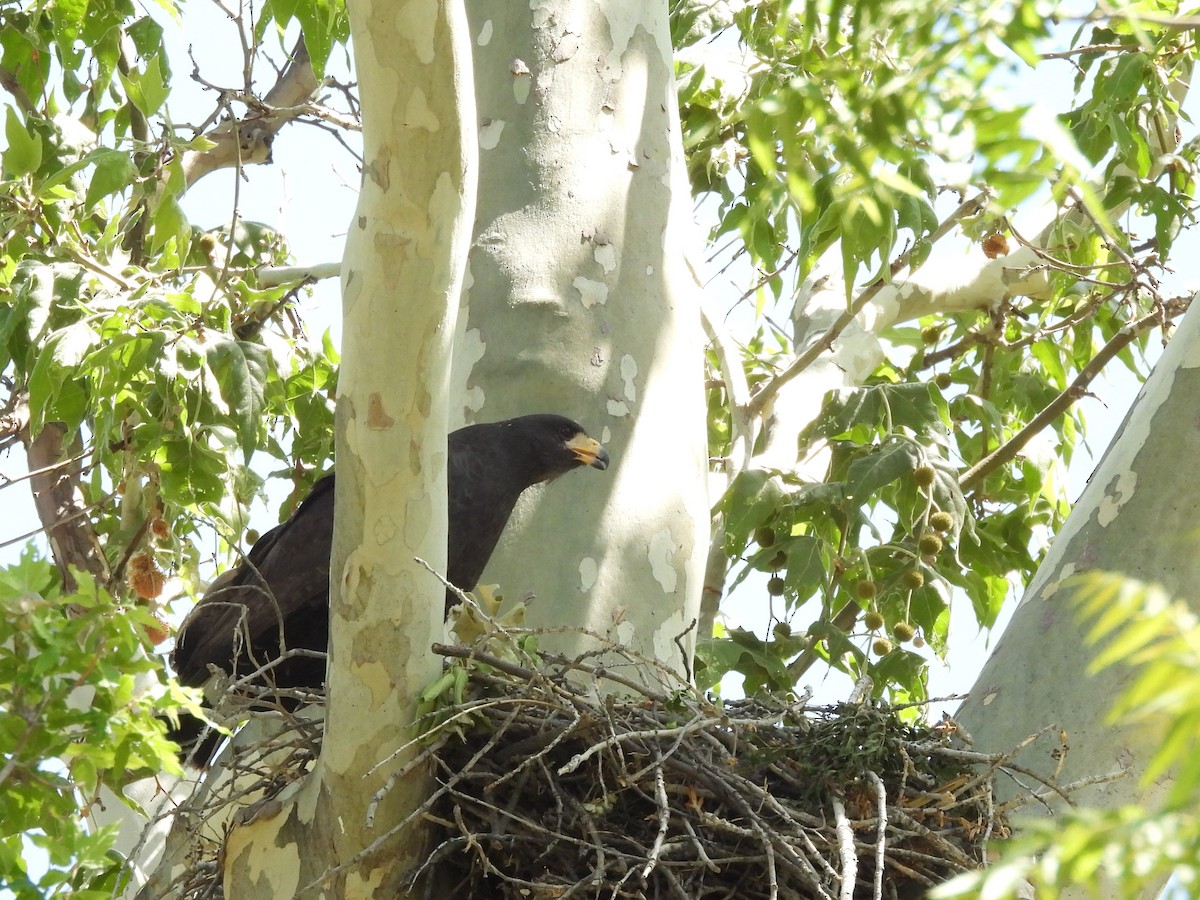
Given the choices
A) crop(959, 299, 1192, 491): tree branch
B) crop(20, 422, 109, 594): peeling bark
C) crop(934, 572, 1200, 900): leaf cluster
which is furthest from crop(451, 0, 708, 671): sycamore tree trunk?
crop(934, 572, 1200, 900): leaf cluster

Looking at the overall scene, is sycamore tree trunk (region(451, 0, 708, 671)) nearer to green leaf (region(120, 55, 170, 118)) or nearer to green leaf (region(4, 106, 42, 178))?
green leaf (region(120, 55, 170, 118))

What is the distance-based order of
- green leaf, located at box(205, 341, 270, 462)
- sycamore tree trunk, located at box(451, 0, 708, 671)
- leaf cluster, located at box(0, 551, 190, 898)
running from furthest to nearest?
1. green leaf, located at box(205, 341, 270, 462)
2. sycamore tree trunk, located at box(451, 0, 708, 671)
3. leaf cluster, located at box(0, 551, 190, 898)

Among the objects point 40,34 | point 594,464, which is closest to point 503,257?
point 594,464

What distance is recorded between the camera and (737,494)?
19.4 feet

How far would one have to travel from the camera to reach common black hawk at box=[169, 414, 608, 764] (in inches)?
177

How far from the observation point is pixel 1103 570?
3838mm

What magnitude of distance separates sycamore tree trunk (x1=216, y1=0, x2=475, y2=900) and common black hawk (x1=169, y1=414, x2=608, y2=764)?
1.11 m

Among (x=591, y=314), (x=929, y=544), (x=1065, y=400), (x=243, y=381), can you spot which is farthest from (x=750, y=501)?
(x=243, y=381)

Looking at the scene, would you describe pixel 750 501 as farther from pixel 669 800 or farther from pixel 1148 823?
pixel 1148 823

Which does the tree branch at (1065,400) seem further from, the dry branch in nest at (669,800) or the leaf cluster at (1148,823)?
the leaf cluster at (1148,823)

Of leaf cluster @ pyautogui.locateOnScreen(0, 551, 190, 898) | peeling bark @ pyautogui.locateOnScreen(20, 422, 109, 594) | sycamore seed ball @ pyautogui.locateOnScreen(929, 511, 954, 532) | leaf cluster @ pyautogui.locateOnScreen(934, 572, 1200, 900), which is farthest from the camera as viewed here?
peeling bark @ pyautogui.locateOnScreen(20, 422, 109, 594)

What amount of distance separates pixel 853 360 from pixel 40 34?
4198mm

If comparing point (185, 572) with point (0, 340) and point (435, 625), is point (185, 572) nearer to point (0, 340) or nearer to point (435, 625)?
point (0, 340)

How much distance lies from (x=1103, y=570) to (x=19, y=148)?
3743mm
